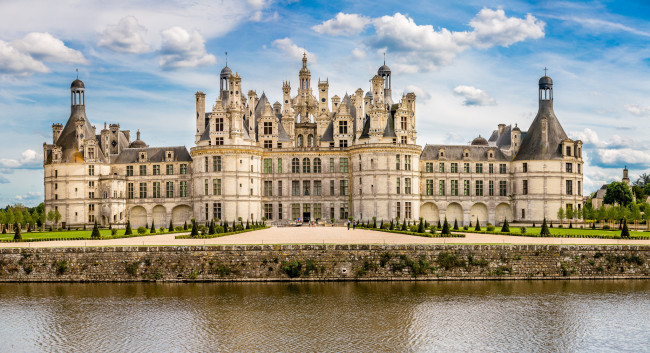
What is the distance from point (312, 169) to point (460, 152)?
19286mm

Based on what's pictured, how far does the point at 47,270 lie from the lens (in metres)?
42.5

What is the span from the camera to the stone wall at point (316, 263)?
4166 cm

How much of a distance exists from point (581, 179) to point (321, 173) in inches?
1279

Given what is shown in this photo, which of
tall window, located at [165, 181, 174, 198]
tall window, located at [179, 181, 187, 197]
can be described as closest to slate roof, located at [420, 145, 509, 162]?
tall window, located at [179, 181, 187, 197]

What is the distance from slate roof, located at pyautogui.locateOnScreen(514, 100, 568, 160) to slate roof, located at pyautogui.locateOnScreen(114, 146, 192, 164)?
42659 mm

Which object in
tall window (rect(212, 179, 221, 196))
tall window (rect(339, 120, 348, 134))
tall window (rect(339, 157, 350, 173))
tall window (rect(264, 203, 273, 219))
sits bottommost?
tall window (rect(264, 203, 273, 219))

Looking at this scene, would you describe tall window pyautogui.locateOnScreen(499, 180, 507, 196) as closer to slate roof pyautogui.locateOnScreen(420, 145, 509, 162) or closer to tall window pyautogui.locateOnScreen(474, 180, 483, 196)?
tall window pyautogui.locateOnScreen(474, 180, 483, 196)

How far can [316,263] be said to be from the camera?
41.7 metres

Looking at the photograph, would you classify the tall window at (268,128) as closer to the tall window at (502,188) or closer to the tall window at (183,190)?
the tall window at (183,190)

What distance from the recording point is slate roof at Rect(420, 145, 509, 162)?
8288cm

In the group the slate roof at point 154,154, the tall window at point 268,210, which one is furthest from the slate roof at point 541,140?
the slate roof at point 154,154

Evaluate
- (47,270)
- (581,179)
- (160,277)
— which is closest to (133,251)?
(160,277)

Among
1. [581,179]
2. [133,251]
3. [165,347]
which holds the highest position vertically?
[581,179]

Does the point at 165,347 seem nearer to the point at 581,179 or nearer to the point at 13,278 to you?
the point at 13,278
